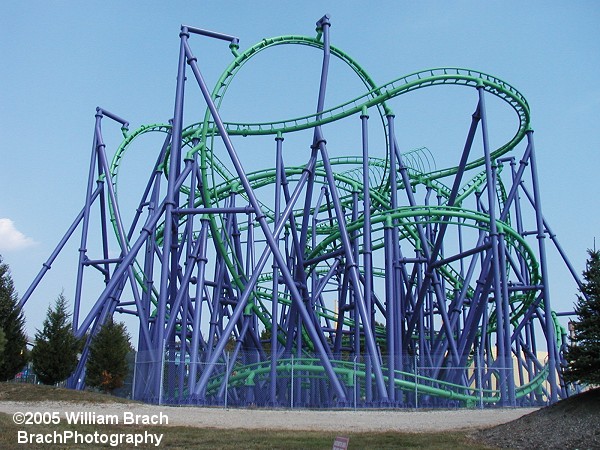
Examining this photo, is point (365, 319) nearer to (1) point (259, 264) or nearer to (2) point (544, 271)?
(1) point (259, 264)

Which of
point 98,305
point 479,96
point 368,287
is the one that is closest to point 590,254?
point 368,287

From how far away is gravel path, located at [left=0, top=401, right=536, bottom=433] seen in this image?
12.4m

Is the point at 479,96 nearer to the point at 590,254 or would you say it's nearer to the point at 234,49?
the point at 234,49

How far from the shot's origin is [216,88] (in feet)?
71.4

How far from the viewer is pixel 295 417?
14180 mm

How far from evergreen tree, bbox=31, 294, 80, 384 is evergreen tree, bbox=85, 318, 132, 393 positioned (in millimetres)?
724

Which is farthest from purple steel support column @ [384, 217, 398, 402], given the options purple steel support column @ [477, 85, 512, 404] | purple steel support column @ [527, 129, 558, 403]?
purple steel support column @ [527, 129, 558, 403]

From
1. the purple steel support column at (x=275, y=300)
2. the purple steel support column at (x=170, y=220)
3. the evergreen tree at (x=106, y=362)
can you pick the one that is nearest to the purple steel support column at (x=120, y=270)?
the purple steel support column at (x=170, y=220)

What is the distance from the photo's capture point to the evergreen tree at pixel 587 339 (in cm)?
1073

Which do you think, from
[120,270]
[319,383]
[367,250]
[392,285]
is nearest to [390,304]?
[392,285]

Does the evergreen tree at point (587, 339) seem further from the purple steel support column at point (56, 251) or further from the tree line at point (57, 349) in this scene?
the purple steel support column at point (56, 251)

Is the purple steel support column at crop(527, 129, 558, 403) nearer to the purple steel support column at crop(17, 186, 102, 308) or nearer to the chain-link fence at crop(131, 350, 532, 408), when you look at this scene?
the chain-link fence at crop(131, 350, 532, 408)

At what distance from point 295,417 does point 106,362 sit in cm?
743

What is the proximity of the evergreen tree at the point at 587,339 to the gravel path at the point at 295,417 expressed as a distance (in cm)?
206
